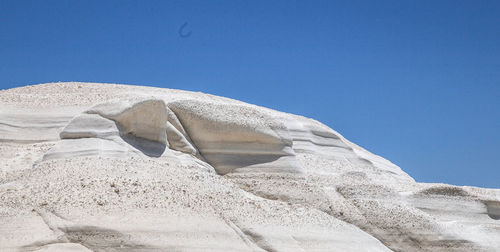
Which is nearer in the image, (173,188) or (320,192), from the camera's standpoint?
(173,188)

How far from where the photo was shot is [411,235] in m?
15.8

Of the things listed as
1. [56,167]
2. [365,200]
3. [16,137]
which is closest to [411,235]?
[365,200]

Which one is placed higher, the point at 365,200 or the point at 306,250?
the point at 365,200

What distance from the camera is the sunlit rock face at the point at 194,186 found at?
38.3ft

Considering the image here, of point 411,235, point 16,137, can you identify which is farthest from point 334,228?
point 16,137

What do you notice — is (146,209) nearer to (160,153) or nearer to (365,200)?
(160,153)

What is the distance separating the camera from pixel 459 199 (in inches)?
712

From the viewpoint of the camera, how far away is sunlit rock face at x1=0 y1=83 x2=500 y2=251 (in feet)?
38.3

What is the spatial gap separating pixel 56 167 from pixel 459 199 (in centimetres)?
1030

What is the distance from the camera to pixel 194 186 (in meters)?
13.5

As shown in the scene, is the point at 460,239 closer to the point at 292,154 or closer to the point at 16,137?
the point at 292,154


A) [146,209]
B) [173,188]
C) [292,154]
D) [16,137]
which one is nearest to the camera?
[146,209]

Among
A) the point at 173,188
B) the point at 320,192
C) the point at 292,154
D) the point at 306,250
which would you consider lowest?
the point at 306,250

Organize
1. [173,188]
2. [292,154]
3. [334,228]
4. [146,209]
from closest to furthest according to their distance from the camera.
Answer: [146,209] < [173,188] < [334,228] < [292,154]
